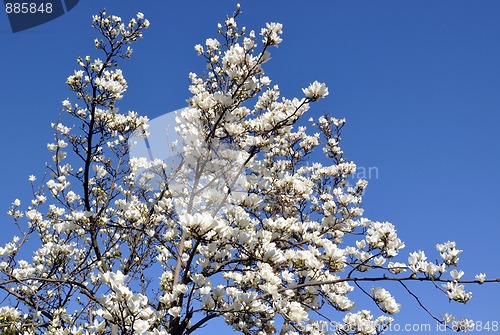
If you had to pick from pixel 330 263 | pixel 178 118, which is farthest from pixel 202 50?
pixel 330 263

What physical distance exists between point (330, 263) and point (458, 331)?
126 cm

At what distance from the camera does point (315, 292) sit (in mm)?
4664

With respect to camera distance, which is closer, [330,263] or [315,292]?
[330,263]

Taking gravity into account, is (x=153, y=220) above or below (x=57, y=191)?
below

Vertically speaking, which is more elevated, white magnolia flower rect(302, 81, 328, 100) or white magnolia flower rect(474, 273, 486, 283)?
white magnolia flower rect(302, 81, 328, 100)

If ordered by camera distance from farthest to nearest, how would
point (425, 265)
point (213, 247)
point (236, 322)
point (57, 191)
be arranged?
point (57, 191) < point (236, 322) < point (213, 247) < point (425, 265)

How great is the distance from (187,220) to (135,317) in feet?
2.70

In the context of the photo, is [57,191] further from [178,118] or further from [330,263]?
[330,263]

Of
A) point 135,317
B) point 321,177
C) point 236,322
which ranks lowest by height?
point 135,317

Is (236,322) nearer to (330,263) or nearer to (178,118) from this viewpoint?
(330,263)

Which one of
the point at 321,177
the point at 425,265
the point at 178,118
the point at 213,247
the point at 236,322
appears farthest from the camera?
the point at 321,177

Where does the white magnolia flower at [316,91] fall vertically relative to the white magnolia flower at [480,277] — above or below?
above

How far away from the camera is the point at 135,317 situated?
10.7 feet

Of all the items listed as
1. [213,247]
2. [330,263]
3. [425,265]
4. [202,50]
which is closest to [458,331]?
[425,265]
